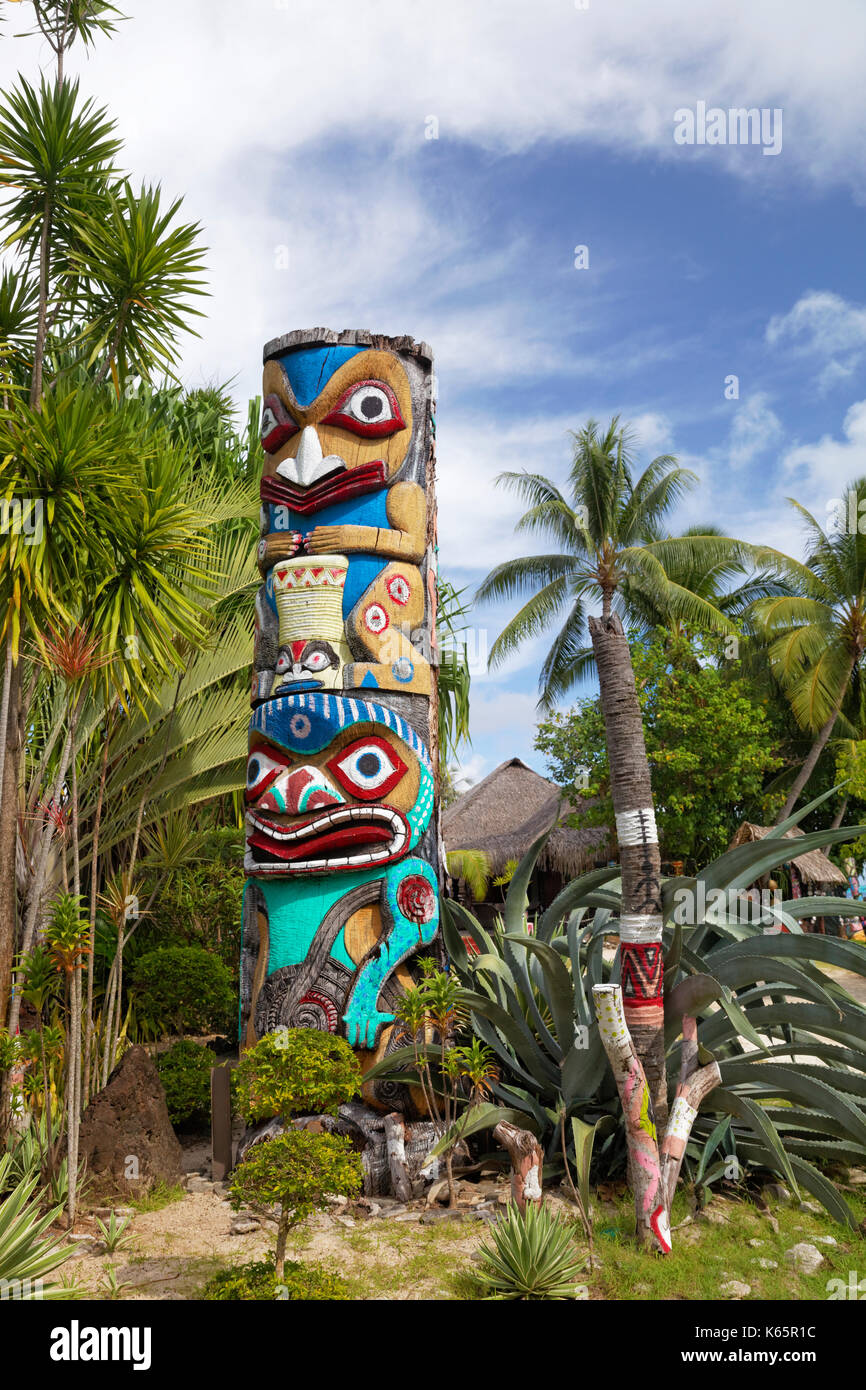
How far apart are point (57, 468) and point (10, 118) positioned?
3.13 meters

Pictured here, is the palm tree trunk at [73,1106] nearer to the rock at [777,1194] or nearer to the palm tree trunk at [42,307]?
the rock at [777,1194]

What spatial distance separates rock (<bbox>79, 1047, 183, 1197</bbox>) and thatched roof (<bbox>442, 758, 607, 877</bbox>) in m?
13.9

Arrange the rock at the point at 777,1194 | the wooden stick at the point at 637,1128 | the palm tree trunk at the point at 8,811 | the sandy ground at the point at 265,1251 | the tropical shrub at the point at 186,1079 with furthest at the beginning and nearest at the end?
the tropical shrub at the point at 186,1079 < the palm tree trunk at the point at 8,811 < the rock at the point at 777,1194 < the wooden stick at the point at 637,1128 < the sandy ground at the point at 265,1251

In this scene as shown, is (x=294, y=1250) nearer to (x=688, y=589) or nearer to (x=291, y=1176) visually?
(x=291, y=1176)

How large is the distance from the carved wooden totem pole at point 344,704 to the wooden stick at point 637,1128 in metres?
1.92

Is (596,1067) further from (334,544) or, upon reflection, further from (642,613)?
(642,613)

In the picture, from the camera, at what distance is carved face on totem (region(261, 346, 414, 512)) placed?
7.41 metres

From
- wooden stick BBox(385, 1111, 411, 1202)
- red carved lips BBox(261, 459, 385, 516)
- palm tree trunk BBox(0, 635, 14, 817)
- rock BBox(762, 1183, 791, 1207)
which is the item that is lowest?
rock BBox(762, 1183, 791, 1207)

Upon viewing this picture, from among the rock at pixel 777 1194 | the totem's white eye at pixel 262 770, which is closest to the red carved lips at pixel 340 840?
the totem's white eye at pixel 262 770

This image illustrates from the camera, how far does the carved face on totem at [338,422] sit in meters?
7.41

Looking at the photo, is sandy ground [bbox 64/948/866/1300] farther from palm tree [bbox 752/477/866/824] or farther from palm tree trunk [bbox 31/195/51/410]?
palm tree [bbox 752/477/866/824]

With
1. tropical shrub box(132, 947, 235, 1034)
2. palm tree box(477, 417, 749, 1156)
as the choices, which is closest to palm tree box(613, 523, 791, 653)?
palm tree box(477, 417, 749, 1156)

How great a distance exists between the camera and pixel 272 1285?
434cm

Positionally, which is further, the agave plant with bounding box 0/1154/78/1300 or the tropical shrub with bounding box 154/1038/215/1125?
the tropical shrub with bounding box 154/1038/215/1125
